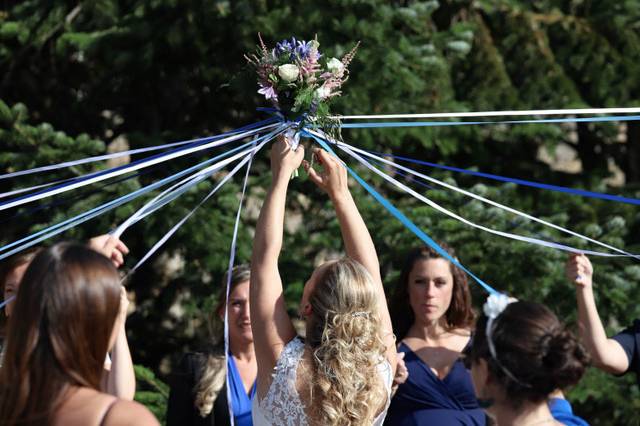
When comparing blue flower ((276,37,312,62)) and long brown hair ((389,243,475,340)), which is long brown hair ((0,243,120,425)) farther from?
long brown hair ((389,243,475,340))

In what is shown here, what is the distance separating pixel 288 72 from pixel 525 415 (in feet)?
5.31

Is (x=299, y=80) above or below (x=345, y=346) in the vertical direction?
above

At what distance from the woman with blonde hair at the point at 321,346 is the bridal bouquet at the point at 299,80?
0.51 m

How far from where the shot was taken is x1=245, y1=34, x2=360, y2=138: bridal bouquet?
3539mm

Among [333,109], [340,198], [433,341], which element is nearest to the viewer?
[340,198]

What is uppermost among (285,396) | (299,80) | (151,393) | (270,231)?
(299,80)

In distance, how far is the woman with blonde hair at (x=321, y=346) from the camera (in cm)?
298

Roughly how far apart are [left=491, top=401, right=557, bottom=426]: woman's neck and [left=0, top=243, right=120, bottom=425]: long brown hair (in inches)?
47.3

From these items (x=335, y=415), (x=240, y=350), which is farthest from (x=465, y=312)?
(x=335, y=415)

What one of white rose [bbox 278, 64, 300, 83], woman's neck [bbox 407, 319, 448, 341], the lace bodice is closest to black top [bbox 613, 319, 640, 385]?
woman's neck [bbox 407, 319, 448, 341]

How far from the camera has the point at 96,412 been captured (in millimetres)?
2152

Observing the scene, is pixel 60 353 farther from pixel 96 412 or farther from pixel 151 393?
pixel 151 393

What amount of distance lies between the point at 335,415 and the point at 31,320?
3.80 feet

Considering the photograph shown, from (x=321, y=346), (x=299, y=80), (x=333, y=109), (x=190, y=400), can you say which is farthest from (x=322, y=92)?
(x=333, y=109)
